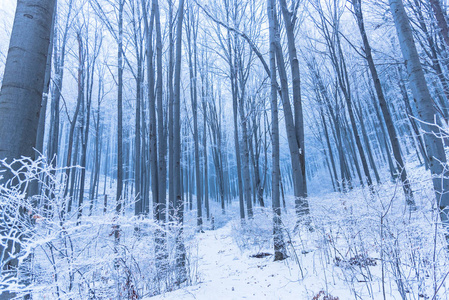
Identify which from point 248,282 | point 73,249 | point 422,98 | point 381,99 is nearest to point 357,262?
point 248,282

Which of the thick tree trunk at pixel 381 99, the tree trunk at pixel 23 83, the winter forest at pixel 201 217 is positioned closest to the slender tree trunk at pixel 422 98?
the winter forest at pixel 201 217

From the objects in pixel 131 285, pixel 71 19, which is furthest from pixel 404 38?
pixel 71 19

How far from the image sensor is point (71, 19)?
8.64 meters

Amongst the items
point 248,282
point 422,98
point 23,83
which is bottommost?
point 248,282

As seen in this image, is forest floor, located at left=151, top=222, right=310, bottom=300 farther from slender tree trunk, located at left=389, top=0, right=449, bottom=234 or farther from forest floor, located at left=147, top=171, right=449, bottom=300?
slender tree trunk, located at left=389, top=0, right=449, bottom=234

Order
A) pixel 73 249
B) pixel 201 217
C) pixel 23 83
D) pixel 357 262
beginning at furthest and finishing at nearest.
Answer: pixel 201 217 < pixel 357 262 < pixel 73 249 < pixel 23 83

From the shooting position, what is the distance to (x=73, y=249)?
2029mm

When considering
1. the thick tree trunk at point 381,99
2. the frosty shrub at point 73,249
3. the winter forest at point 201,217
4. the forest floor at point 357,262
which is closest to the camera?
the frosty shrub at point 73,249

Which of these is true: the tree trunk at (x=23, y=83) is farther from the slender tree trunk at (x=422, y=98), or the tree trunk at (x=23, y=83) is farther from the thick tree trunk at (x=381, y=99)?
the thick tree trunk at (x=381, y=99)

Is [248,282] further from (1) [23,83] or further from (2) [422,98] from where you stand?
(1) [23,83]

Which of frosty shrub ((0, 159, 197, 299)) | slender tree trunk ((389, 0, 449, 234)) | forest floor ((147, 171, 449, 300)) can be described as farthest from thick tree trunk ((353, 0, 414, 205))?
frosty shrub ((0, 159, 197, 299))

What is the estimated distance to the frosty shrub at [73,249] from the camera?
145 centimetres

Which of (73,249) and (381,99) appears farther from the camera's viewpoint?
(381,99)

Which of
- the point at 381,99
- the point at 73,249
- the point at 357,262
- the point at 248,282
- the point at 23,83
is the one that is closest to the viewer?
the point at 23,83
